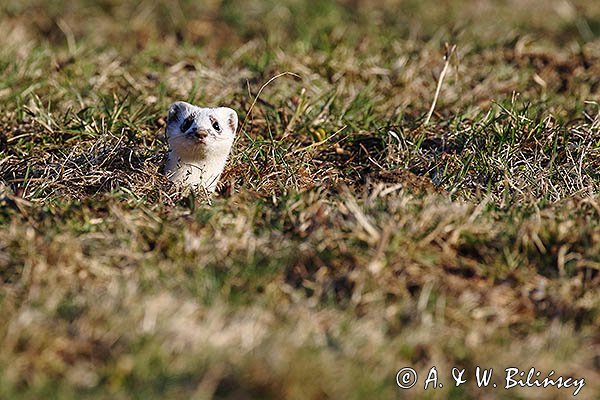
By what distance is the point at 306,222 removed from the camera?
4.23 meters

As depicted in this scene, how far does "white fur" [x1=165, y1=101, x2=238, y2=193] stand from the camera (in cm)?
488

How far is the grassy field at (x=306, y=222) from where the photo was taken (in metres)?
3.32

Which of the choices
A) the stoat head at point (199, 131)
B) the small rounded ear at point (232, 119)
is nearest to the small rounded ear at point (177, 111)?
the stoat head at point (199, 131)

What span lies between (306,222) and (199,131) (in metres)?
0.88

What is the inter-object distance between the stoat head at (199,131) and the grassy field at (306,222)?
0.20 meters

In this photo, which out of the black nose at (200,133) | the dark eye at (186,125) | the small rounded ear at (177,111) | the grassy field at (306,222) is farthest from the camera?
the small rounded ear at (177,111)

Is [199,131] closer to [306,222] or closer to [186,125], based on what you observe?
[186,125]

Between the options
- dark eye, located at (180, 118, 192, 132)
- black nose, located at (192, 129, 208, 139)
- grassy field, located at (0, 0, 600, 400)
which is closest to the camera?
grassy field, located at (0, 0, 600, 400)

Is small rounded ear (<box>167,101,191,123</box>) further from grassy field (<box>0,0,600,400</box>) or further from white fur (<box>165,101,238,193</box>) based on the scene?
grassy field (<box>0,0,600,400</box>)

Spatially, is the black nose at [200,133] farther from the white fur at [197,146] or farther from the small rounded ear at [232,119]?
the small rounded ear at [232,119]

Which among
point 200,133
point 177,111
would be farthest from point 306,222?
point 177,111

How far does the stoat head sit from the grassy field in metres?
0.20

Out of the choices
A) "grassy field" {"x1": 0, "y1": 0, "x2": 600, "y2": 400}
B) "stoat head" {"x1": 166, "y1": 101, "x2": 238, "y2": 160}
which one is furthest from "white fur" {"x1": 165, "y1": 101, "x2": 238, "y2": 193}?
"grassy field" {"x1": 0, "y1": 0, "x2": 600, "y2": 400}

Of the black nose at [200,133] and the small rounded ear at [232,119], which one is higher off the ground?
the black nose at [200,133]
